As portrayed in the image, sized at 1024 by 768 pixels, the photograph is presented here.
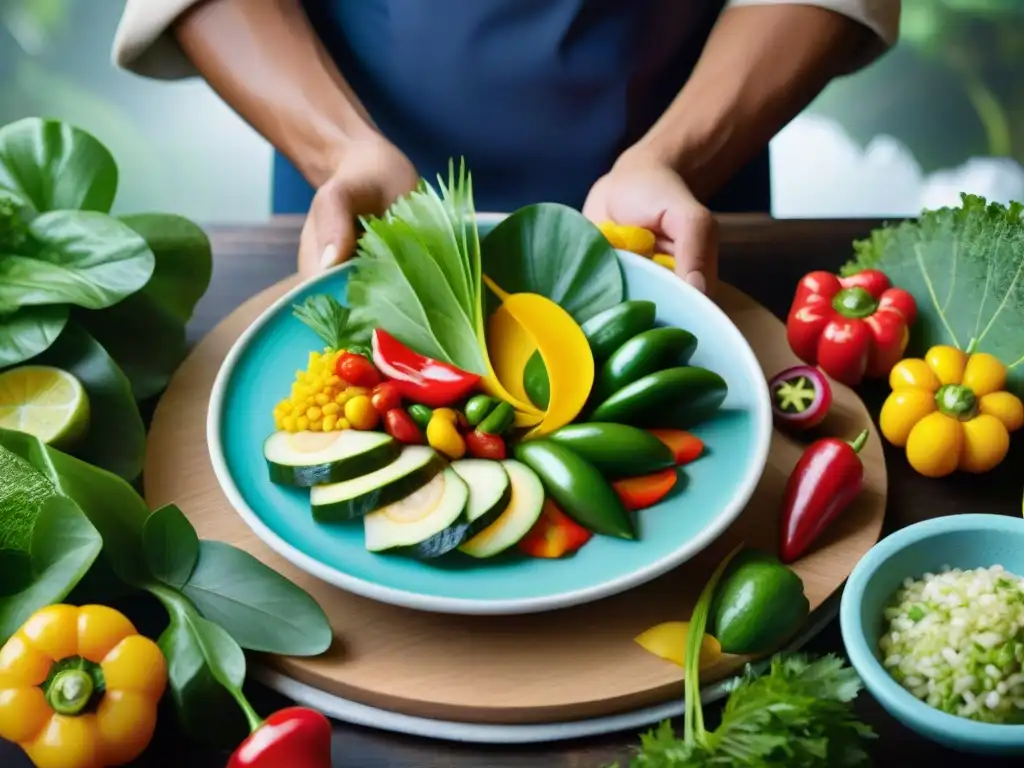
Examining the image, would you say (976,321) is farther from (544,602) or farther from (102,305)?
(102,305)

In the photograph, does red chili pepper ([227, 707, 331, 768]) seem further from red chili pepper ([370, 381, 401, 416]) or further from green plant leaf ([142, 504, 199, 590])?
red chili pepper ([370, 381, 401, 416])

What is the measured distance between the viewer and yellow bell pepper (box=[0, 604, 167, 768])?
983 mm

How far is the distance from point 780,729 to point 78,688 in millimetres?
615

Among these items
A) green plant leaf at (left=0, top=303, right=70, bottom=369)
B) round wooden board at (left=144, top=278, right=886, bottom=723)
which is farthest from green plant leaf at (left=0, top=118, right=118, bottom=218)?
round wooden board at (left=144, top=278, right=886, bottom=723)

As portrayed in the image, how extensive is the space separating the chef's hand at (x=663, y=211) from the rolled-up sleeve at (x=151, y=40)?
726 millimetres

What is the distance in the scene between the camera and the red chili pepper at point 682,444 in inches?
49.6

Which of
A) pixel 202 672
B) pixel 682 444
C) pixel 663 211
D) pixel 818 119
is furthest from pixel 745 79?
pixel 818 119

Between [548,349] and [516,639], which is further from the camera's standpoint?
[548,349]

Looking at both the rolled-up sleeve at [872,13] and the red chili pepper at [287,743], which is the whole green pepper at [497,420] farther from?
the rolled-up sleeve at [872,13]

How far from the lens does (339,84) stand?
5.83 feet

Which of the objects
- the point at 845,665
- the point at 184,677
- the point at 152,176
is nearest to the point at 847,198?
the point at 152,176

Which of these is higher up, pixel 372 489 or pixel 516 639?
pixel 372 489

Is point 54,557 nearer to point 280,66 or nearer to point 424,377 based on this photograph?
point 424,377

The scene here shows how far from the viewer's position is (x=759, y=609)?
109 centimetres
